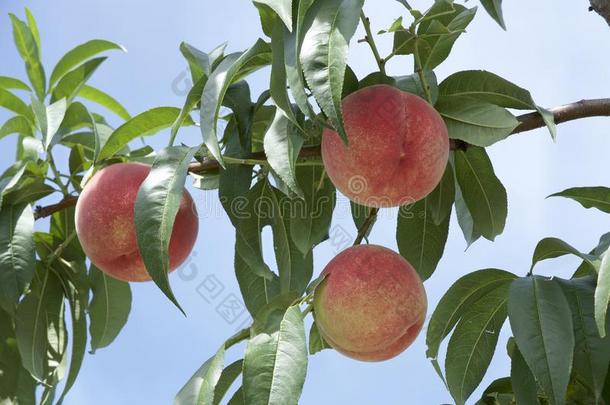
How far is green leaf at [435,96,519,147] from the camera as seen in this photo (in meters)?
1.46

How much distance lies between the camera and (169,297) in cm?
123

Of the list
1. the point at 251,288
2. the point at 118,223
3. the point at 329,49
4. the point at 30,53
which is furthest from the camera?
the point at 30,53

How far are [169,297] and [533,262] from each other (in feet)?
2.29

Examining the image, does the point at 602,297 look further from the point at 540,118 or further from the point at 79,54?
the point at 79,54

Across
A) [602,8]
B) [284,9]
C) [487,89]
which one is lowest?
[487,89]

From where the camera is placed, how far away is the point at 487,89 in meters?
1.61

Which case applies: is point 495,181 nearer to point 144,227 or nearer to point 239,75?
point 239,75

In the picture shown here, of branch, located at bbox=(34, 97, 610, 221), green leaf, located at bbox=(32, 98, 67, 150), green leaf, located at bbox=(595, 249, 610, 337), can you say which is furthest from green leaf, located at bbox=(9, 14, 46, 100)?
green leaf, located at bbox=(595, 249, 610, 337)

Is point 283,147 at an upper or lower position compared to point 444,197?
upper

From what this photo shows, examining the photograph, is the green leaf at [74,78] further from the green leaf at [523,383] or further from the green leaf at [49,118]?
the green leaf at [523,383]

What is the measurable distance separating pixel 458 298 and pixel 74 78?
114 centimetres

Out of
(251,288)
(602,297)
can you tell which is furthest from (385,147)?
(251,288)

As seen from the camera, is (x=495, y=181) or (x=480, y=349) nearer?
(x=480, y=349)

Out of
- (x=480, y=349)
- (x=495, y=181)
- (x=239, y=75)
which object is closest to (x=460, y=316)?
(x=480, y=349)
